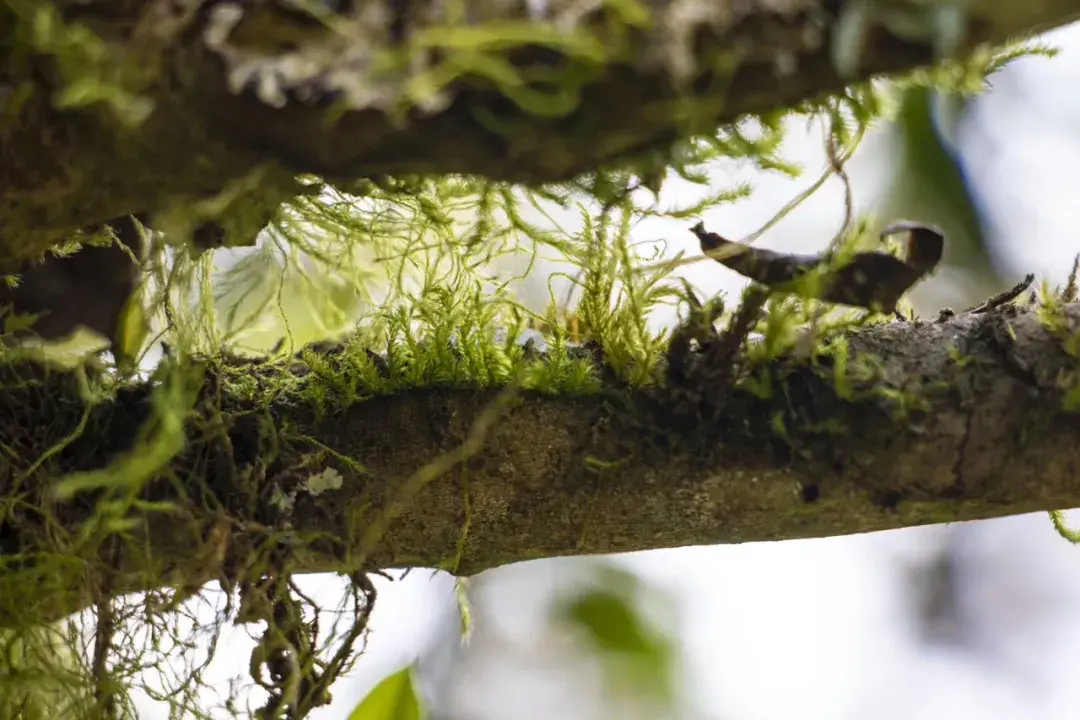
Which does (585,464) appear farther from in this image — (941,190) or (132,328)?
(941,190)

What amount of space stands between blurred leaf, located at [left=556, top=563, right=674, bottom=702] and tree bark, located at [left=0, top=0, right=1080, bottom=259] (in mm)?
1072

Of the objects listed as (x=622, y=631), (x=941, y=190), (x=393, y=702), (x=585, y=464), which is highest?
(x=941, y=190)

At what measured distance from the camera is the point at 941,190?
1165 millimetres

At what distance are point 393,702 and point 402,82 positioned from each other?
0.48 metres

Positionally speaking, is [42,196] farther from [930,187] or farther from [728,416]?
[930,187]

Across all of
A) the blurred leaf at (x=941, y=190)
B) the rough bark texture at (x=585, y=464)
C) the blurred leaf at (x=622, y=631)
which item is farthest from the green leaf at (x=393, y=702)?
the blurred leaf at (x=941, y=190)

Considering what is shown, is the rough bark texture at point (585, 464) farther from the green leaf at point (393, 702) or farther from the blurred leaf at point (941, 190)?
the blurred leaf at point (941, 190)

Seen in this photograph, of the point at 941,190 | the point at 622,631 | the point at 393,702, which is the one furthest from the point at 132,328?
the point at 941,190

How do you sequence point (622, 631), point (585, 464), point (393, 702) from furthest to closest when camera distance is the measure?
1. point (622, 631)
2. point (393, 702)
3. point (585, 464)

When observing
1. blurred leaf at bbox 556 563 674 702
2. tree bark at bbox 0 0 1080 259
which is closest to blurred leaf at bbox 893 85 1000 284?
blurred leaf at bbox 556 563 674 702

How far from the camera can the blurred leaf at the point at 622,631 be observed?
1281 mm

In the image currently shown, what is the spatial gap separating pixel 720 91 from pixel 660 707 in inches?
46.9

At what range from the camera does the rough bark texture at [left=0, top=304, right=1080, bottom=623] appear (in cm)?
46

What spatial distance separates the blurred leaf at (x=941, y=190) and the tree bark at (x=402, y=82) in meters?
0.90
